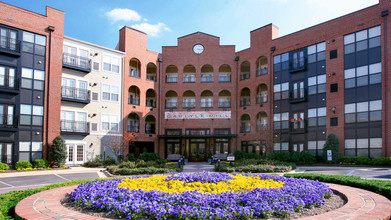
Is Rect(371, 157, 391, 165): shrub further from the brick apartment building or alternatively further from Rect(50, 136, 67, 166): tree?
Rect(50, 136, 67, 166): tree

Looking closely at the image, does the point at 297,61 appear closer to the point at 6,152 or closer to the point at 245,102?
the point at 245,102

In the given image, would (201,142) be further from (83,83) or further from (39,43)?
(39,43)

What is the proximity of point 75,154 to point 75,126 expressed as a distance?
2.76 meters

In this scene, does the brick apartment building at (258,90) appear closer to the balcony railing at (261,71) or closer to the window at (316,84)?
the window at (316,84)

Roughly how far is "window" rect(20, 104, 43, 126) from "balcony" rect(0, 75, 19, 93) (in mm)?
1498

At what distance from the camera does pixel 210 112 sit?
133ft

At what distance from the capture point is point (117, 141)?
118 feet

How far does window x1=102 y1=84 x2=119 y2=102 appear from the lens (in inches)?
1406

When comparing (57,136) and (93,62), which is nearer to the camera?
(57,136)

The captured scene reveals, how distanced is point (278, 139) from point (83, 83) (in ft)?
69.9

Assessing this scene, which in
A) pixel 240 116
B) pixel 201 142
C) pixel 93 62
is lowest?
pixel 201 142

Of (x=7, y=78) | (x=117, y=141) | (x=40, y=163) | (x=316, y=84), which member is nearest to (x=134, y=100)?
(x=117, y=141)

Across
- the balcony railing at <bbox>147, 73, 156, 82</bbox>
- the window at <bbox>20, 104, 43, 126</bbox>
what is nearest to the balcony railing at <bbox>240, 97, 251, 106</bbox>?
the balcony railing at <bbox>147, 73, 156, 82</bbox>

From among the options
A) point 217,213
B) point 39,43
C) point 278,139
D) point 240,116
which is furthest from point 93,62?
point 217,213
